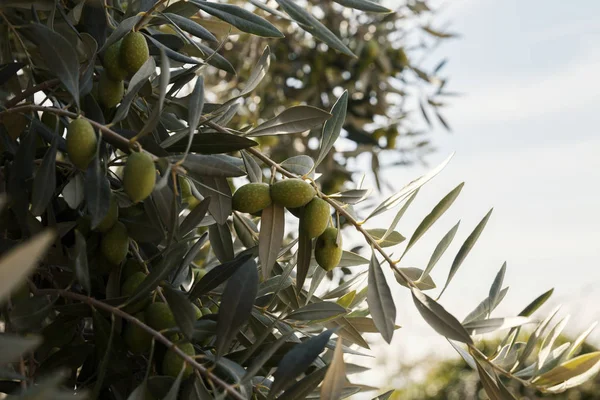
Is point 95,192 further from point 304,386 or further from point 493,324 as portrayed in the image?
point 493,324

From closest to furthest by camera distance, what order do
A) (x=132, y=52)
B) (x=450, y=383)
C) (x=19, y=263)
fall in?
(x=19, y=263) < (x=132, y=52) < (x=450, y=383)

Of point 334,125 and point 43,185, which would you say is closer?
point 43,185

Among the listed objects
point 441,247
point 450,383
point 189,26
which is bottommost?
point 450,383

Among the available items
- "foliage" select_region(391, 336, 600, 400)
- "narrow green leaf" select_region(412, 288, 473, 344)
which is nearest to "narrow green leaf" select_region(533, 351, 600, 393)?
"narrow green leaf" select_region(412, 288, 473, 344)

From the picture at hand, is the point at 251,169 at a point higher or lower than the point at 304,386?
higher

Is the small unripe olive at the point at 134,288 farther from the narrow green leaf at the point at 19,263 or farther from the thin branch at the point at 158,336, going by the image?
the narrow green leaf at the point at 19,263

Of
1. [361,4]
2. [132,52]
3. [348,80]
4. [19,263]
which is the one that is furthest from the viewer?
[348,80]

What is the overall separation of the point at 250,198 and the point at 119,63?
0.15 m

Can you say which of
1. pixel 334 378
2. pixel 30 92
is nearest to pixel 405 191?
pixel 334 378

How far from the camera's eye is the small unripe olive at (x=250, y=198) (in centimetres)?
51

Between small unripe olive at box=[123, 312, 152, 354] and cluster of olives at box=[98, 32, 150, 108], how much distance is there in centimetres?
18

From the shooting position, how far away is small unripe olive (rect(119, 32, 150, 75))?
0.51 m

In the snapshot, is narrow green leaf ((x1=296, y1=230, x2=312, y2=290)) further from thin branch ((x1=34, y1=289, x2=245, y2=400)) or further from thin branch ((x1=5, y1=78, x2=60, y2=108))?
thin branch ((x1=5, y1=78, x2=60, y2=108))

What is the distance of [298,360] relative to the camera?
431 mm
